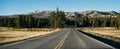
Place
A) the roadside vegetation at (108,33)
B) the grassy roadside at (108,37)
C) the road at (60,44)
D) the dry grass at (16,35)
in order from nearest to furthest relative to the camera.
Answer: the road at (60,44) < the grassy roadside at (108,37) < the roadside vegetation at (108,33) < the dry grass at (16,35)

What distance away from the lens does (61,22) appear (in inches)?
7692

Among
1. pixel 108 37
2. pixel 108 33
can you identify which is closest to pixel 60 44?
pixel 108 37

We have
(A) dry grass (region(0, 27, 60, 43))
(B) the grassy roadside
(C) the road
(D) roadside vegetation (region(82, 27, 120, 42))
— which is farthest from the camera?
(A) dry grass (region(0, 27, 60, 43))

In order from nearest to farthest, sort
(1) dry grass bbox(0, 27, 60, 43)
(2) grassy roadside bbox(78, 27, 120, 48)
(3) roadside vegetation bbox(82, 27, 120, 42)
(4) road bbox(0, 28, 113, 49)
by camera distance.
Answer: (4) road bbox(0, 28, 113, 49) → (2) grassy roadside bbox(78, 27, 120, 48) → (3) roadside vegetation bbox(82, 27, 120, 42) → (1) dry grass bbox(0, 27, 60, 43)

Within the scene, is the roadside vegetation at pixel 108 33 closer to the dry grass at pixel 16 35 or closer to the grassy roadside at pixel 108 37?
the grassy roadside at pixel 108 37

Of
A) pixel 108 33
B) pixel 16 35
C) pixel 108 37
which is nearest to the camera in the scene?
pixel 108 37

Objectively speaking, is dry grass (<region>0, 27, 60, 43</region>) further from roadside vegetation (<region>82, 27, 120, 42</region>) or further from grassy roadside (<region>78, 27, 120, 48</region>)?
roadside vegetation (<region>82, 27, 120, 42</region>)

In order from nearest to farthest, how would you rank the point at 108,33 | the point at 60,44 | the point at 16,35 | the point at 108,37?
the point at 60,44
the point at 108,37
the point at 16,35
the point at 108,33

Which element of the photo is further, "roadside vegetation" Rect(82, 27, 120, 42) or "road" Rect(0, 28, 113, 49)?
"roadside vegetation" Rect(82, 27, 120, 42)

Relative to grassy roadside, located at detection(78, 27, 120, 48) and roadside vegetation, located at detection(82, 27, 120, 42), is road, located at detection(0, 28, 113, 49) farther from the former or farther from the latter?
roadside vegetation, located at detection(82, 27, 120, 42)

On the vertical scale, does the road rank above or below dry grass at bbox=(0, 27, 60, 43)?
above

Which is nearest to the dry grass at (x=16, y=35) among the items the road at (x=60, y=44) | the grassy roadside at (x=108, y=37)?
the road at (x=60, y=44)

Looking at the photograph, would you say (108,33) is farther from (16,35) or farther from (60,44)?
(60,44)

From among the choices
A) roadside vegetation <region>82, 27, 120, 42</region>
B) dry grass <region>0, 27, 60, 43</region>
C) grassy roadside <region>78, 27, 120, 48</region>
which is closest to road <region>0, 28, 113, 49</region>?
grassy roadside <region>78, 27, 120, 48</region>
